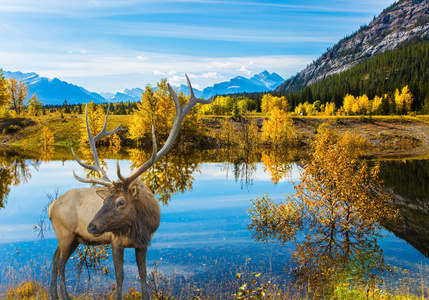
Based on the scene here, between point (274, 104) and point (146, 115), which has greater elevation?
point (274, 104)

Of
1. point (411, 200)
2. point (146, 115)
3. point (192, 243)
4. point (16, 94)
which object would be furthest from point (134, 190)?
point (16, 94)

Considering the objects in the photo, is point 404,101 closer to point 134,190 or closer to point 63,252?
point 134,190

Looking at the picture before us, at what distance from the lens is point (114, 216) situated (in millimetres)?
5742

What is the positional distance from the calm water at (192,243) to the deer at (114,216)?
11.4 ft

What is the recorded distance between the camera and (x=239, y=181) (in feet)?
91.9

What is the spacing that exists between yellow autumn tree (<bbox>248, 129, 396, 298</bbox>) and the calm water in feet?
2.18

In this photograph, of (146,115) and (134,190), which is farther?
(146,115)

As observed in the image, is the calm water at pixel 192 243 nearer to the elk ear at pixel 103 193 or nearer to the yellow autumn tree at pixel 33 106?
the elk ear at pixel 103 193

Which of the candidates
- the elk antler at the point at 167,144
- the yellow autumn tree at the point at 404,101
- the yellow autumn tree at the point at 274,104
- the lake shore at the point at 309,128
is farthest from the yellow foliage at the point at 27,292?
the yellow autumn tree at the point at 404,101

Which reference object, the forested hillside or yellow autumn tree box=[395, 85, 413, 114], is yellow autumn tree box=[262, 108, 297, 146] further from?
yellow autumn tree box=[395, 85, 413, 114]

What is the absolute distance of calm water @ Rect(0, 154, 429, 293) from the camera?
10758 millimetres

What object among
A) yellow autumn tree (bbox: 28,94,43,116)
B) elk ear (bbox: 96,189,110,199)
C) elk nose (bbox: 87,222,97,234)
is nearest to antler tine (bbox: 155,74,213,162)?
elk ear (bbox: 96,189,110,199)

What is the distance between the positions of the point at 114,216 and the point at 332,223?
11.3 m

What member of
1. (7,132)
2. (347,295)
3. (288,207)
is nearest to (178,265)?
(347,295)
